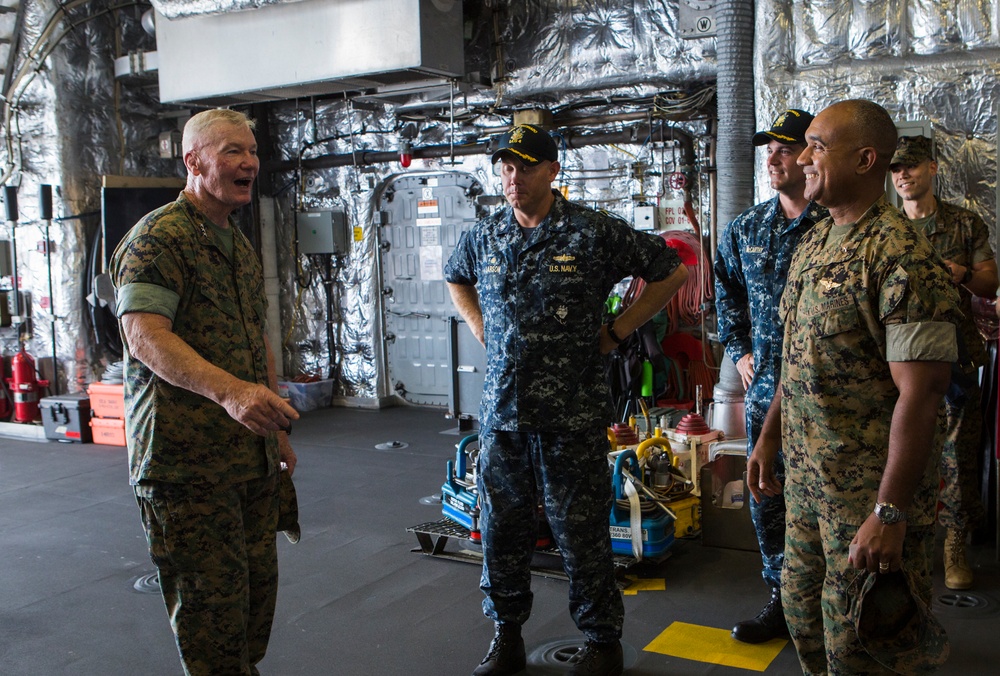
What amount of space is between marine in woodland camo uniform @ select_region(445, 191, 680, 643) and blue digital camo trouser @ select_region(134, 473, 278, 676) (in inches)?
35.7

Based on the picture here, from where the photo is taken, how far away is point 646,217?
7488 mm

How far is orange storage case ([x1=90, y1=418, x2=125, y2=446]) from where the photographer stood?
8016 millimetres

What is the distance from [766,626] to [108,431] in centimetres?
633

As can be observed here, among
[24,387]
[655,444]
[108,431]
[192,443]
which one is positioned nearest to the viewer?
[192,443]

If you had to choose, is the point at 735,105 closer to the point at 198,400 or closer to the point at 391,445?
the point at 391,445

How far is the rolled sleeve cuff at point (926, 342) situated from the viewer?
2070mm

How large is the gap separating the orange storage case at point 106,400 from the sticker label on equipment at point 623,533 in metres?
5.28

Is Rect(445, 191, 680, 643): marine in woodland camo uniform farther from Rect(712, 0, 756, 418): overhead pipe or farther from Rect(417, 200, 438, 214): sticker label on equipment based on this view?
Rect(417, 200, 438, 214): sticker label on equipment

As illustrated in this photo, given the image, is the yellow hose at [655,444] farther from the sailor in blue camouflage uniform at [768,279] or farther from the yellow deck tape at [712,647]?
the sailor in blue camouflage uniform at [768,279]

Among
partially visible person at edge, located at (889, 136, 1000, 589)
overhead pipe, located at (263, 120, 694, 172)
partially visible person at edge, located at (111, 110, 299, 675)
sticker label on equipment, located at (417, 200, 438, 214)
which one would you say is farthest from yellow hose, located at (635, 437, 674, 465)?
sticker label on equipment, located at (417, 200, 438, 214)

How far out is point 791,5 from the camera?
5539 millimetres

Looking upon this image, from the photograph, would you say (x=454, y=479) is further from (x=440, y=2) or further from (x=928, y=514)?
(x=440, y=2)

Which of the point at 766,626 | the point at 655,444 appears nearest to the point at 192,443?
the point at 766,626

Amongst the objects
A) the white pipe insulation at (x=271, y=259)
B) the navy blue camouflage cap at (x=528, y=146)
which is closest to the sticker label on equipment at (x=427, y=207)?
the white pipe insulation at (x=271, y=259)
